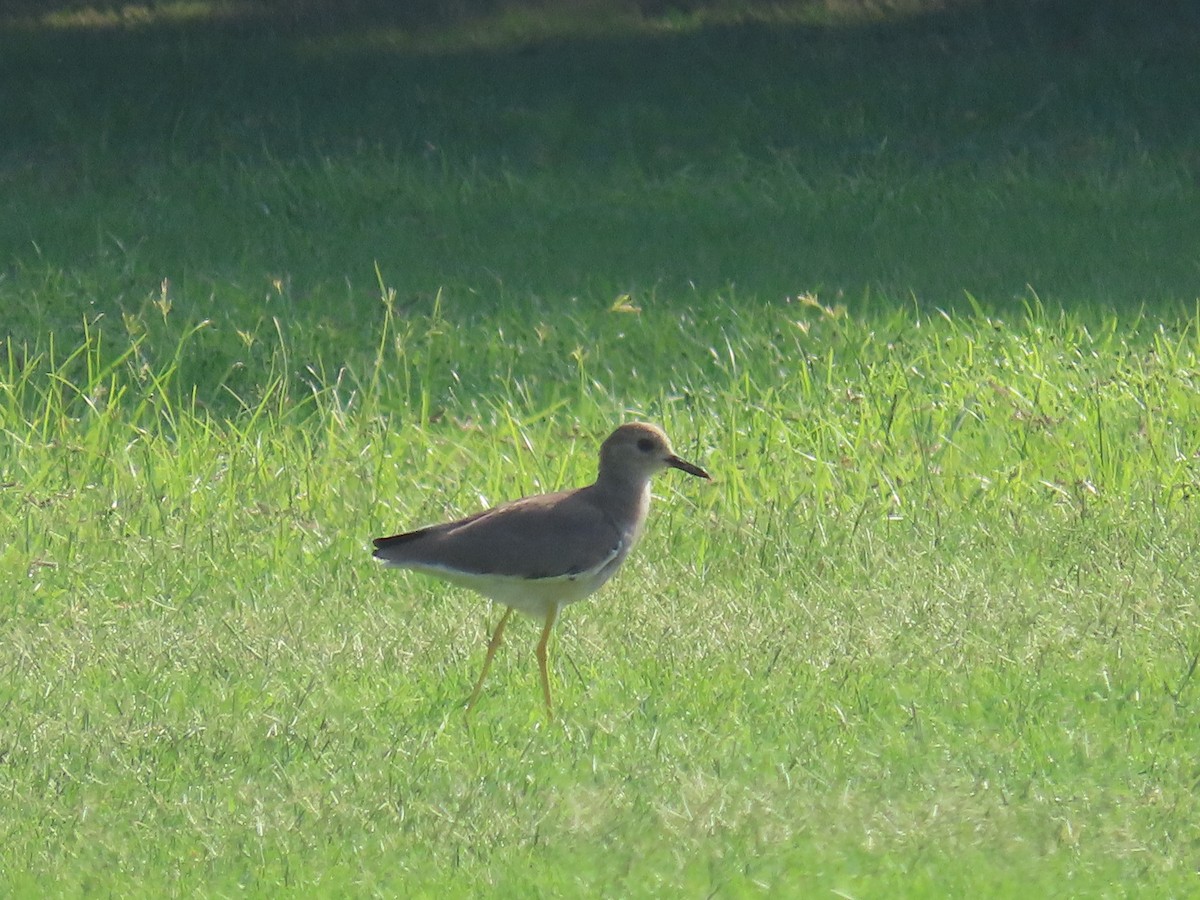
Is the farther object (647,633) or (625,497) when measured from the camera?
(647,633)

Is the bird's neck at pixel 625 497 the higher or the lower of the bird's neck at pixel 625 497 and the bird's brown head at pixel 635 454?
the lower

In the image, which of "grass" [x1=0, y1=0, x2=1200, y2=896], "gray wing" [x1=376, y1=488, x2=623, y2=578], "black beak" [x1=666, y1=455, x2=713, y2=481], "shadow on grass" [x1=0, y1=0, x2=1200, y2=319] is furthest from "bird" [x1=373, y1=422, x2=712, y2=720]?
"shadow on grass" [x1=0, y1=0, x2=1200, y2=319]

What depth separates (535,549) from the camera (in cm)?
531

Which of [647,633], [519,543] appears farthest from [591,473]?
[519,543]

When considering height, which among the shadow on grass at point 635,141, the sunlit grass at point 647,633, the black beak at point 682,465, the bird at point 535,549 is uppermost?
the black beak at point 682,465

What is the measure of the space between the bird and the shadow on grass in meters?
5.95

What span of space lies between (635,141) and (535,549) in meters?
10.6

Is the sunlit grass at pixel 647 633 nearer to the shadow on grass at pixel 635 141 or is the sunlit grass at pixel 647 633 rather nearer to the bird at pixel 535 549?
the bird at pixel 535 549

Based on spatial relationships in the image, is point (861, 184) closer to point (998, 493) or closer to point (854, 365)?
point (854, 365)

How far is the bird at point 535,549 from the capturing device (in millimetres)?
5293

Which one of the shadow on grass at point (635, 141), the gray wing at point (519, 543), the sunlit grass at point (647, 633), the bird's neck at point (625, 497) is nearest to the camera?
the sunlit grass at point (647, 633)

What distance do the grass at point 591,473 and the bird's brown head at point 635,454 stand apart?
59cm

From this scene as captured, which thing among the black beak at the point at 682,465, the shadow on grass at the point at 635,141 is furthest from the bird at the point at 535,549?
the shadow on grass at the point at 635,141

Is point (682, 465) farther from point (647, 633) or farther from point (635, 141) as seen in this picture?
point (635, 141)
